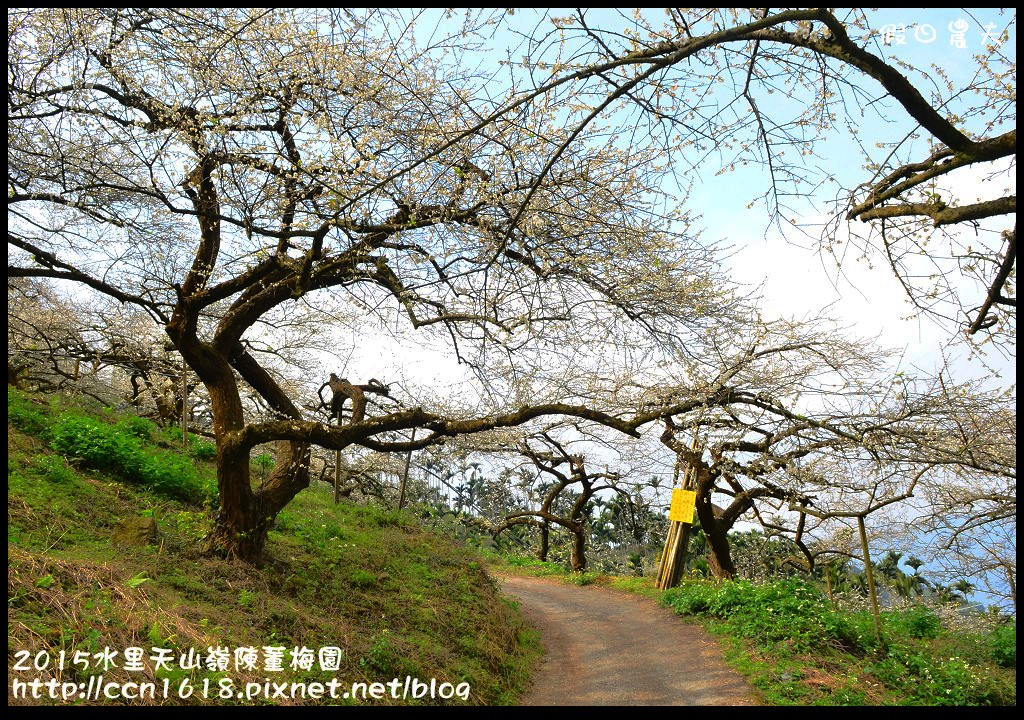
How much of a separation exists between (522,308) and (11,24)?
5361mm

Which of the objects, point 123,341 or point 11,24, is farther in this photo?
point 123,341

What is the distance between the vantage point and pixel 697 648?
8195 mm

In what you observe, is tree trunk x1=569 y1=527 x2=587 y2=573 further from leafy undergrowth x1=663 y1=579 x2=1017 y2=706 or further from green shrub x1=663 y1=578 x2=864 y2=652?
leafy undergrowth x1=663 y1=579 x2=1017 y2=706

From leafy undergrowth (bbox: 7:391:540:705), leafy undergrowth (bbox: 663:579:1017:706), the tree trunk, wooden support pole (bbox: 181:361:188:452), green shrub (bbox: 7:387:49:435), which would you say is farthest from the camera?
the tree trunk

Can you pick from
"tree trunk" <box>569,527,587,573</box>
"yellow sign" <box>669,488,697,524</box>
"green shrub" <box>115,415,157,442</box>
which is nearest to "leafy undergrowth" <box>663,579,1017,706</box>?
"yellow sign" <box>669,488,697,524</box>

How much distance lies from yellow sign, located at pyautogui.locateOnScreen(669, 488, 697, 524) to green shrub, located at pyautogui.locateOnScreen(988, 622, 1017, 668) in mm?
4387

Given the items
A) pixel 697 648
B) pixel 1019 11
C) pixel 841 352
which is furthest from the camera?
pixel 841 352

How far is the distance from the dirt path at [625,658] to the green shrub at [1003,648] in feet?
13.6

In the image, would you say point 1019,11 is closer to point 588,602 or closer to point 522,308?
point 522,308

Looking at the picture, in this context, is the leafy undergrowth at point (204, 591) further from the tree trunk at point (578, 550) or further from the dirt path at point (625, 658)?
the tree trunk at point (578, 550)

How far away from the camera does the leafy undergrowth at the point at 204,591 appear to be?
4.42 metres

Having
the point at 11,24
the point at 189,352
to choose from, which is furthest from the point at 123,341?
the point at 11,24

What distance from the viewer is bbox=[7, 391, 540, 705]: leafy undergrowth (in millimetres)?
4422

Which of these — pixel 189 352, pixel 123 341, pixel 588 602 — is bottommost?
pixel 588 602
